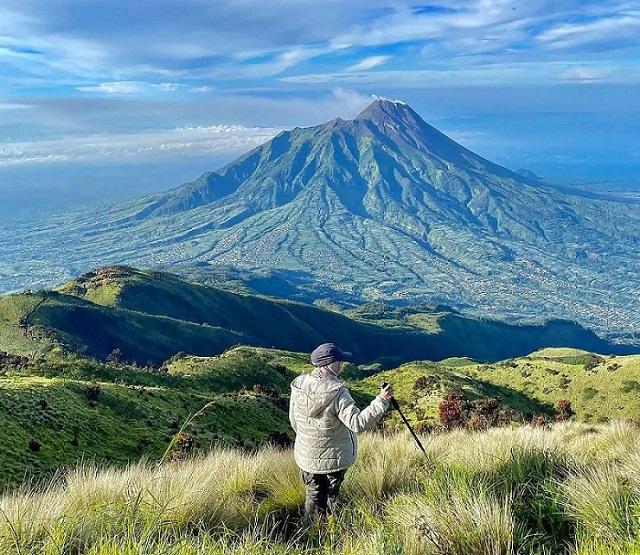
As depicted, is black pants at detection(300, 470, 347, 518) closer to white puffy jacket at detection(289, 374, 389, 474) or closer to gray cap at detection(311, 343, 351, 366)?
white puffy jacket at detection(289, 374, 389, 474)

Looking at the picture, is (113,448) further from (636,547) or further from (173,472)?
(636,547)

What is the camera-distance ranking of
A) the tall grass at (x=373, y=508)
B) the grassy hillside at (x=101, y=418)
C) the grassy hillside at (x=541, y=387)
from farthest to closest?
the grassy hillside at (x=541, y=387) < the grassy hillside at (x=101, y=418) < the tall grass at (x=373, y=508)

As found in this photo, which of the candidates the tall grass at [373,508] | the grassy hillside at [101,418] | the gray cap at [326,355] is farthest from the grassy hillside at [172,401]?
the gray cap at [326,355]

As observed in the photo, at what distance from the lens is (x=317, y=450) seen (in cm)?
673

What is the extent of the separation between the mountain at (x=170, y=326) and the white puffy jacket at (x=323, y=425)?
6003 centimetres

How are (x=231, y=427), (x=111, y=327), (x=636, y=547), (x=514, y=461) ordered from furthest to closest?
(x=111, y=327), (x=231, y=427), (x=514, y=461), (x=636, y=547)

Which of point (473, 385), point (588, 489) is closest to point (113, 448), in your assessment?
point (588, 489)

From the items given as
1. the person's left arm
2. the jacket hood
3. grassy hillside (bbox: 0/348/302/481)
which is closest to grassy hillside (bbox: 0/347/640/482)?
grassy hillside (bbox: 0/348/302/481)

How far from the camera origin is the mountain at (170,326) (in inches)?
3233

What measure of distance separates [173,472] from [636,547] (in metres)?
5.44

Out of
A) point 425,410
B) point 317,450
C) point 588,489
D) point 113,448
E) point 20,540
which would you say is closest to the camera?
point 20,540

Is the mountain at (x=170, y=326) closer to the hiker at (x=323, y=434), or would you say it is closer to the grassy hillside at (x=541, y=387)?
the grassy hillside at (x=541, y=387)

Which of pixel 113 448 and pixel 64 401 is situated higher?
pixel 64 401

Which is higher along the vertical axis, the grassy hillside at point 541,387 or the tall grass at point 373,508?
the tall grass at point 373,508
